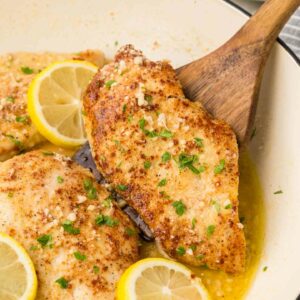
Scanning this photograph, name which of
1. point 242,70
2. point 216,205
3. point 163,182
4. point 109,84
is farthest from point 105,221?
point 242,70

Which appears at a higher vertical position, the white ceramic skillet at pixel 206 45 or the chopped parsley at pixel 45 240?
the white ceramic skillet at pixel 206 45

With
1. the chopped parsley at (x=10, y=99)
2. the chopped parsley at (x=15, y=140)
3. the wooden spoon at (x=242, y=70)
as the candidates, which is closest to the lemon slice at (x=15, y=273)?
the chopped parsley at (x=15, y=140)

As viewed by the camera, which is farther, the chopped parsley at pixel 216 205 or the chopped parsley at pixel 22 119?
the chopped parsley at pixel 22 119

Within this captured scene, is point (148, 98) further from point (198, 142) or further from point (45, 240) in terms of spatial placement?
point (45, 240)

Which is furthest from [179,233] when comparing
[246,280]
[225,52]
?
[225,52]

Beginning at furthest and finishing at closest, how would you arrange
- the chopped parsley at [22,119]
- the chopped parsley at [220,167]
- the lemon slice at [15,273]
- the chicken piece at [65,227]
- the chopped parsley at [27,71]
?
1. the chopped parsley at [27,71]
2. the chopped parsley at [22,119]
3. the chopped parsley at [220,167]
4. the chicken piece at [65,227]
5. the lemon slice at [15,273]

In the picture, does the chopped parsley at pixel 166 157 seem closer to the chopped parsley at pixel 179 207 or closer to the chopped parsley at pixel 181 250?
the chopped parsley at pixel 179 207
